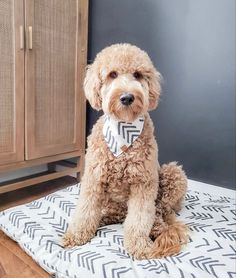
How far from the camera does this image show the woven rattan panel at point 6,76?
4.78ft

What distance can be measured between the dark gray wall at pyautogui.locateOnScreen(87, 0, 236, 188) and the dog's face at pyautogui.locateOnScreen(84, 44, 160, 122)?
60 centimetres

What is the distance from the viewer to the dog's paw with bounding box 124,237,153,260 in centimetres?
104

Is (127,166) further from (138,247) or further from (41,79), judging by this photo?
(41,79)

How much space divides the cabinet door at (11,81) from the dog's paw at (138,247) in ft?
2.97

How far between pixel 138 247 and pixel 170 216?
280 mm

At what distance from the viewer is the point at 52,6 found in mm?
1661

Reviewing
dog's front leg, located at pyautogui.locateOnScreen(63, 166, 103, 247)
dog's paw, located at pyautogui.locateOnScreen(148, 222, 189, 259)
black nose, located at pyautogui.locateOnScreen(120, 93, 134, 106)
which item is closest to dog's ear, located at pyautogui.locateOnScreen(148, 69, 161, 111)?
black nose, located at pyautogui.locateOnScreen(120, 93, 134, 106)

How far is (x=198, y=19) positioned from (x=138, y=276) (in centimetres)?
132

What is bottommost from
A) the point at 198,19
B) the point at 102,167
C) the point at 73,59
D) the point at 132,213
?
the point at 132,213

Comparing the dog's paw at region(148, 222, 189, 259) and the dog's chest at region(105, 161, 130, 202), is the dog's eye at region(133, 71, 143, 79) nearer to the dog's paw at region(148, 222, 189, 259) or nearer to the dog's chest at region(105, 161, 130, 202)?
the dog's chest at region(105, 161, 130, 202)

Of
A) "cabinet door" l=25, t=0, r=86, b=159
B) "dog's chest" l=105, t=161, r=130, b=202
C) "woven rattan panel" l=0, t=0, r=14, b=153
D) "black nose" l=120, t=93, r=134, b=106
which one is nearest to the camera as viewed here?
"black nose" l=120, t=93, r=134, b=106

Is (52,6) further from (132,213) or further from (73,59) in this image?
(132,213)

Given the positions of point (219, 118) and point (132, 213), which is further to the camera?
point (219, 118)

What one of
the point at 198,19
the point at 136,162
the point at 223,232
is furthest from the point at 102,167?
the point at 198,19
